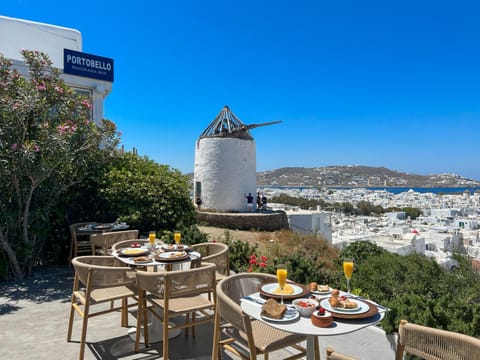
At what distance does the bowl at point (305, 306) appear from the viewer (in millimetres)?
2215

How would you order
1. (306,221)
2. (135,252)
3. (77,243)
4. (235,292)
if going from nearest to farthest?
(235,292) → (135,252) → (77,243) → (306,221)

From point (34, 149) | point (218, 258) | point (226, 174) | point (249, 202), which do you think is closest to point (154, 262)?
point (218, 258)

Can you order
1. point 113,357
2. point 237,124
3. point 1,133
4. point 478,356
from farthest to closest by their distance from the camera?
point 237,124, point 1,133, point 113,357, point 478,356

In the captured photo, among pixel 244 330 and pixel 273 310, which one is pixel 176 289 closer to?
pixel 244 330

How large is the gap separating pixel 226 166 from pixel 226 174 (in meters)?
0.42

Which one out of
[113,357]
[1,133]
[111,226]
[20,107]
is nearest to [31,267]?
[111,226]

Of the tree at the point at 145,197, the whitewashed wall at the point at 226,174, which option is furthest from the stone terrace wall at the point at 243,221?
the tree at the point at 145,197

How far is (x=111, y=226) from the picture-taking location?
22.1ft

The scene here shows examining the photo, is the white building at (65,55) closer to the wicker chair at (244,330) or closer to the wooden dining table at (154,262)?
the wooden dining table at (154,262)

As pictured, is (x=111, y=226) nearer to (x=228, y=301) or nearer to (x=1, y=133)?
(x=1, y=133)

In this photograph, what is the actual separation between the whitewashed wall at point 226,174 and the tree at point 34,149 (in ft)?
36.3

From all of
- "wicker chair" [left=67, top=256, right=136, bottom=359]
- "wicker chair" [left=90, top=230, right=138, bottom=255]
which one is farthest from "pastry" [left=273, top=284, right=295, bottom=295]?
"wicker chair" [left=90, top=230, right=138, bottom=255]

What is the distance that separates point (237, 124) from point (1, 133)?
13688 millimetres

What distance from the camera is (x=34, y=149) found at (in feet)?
17.7
